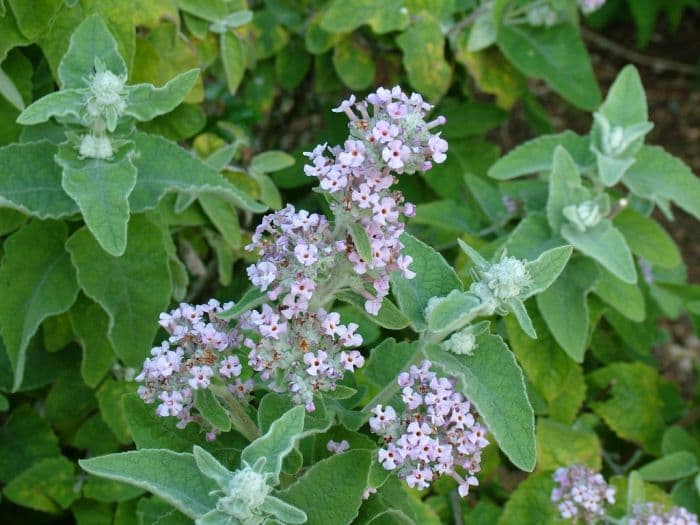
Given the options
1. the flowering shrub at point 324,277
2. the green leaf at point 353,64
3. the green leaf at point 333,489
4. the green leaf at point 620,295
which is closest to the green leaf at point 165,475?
the flowering shrub at point 324,277

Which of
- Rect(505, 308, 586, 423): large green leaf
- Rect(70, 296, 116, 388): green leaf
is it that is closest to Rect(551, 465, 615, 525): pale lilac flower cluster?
Rect(505, 308, 586, 423): large green leaf

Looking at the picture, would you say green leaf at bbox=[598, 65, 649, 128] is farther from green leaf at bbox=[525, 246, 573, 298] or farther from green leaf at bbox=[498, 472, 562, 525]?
green leaf at bbox=[525, 246, 573, 298]

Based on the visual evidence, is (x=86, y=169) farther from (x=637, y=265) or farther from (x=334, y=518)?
(x=637, y=265)

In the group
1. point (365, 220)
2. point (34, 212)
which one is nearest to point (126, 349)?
point (34, 212)

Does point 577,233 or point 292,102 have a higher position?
point 577,233

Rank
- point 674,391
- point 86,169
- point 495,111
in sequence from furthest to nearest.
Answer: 1. point 495,111
2. point 674,391
3. point 86,169

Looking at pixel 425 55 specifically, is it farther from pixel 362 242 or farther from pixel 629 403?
pixel 362 242

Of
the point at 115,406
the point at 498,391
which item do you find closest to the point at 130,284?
the point at 115,406
